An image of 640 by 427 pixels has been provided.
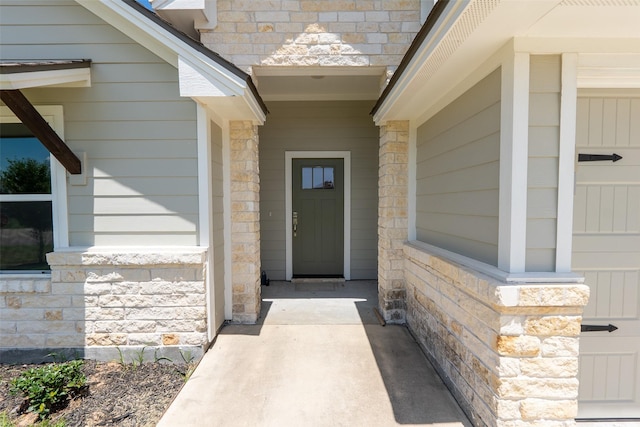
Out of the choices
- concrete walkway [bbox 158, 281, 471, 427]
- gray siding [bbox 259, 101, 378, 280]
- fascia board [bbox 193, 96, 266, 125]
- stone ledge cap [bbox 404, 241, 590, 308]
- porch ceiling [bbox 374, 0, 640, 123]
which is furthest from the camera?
gray siding [bbox 259, 101, 378, 280]

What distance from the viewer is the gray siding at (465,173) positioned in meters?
1.96

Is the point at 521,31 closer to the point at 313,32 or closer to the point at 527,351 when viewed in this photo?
the point at 527,351

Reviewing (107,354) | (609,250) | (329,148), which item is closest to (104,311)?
(107,354)

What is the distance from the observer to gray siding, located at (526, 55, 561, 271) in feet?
5.73

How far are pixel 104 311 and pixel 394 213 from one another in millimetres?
3047

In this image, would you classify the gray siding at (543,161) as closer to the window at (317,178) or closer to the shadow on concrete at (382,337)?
the shadow on concrete at (382,337)

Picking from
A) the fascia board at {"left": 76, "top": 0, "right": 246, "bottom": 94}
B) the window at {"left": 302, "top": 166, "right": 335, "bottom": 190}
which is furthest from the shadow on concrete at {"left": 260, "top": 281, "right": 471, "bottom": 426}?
the fascia board at {"left": 76, "top": 0, "right": 246, "bottom": 94}

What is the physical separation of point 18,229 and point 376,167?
4447 millimetres

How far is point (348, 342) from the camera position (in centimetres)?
311

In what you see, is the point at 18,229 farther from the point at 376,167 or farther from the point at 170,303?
the point at 376,167

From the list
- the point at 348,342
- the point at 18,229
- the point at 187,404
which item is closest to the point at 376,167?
the point at 348,342

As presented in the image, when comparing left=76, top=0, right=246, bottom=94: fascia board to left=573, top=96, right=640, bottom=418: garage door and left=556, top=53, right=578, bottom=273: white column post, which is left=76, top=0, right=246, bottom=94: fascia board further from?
left=573, top=96, right=640, bottom=418: garage door

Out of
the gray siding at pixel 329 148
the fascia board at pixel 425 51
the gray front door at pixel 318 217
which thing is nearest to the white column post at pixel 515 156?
the fascia board at pixel 425 51

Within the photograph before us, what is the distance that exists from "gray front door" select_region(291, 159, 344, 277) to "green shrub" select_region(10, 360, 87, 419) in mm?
3308
